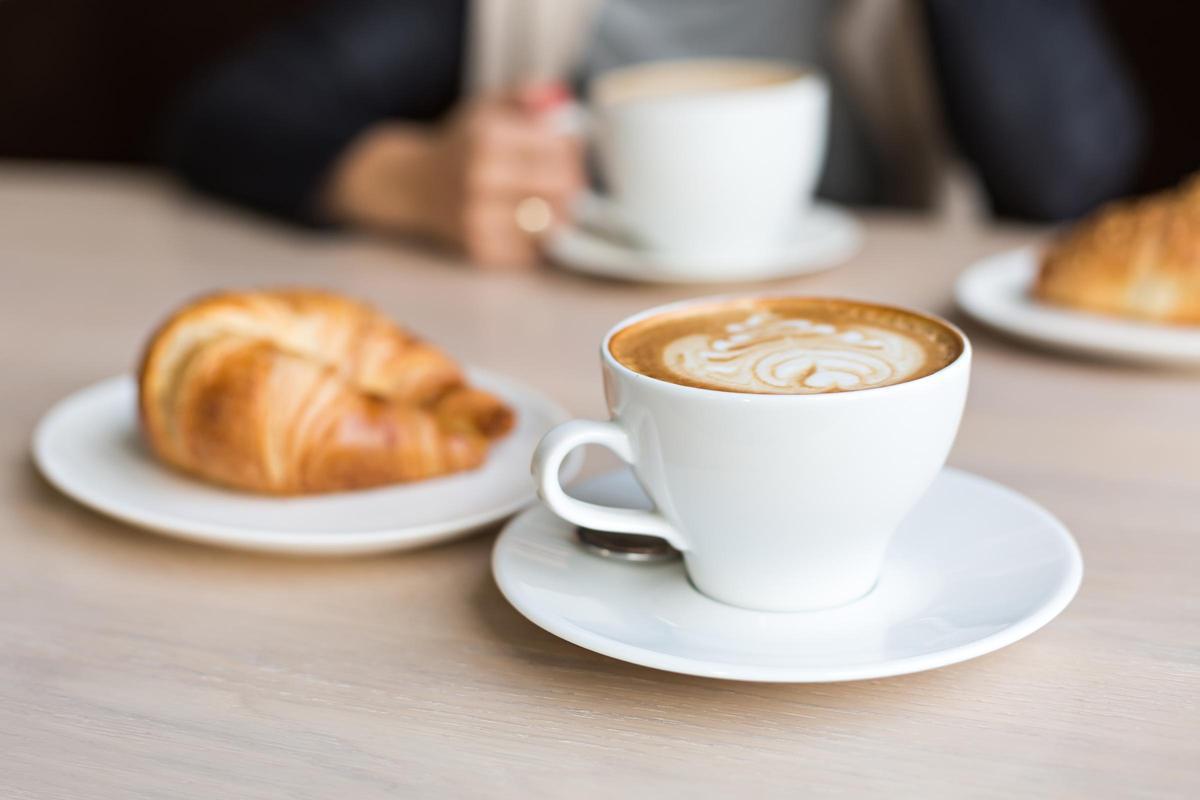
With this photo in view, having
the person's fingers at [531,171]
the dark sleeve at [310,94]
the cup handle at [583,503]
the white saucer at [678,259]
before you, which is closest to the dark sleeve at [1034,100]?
the white saucer at [678,259]

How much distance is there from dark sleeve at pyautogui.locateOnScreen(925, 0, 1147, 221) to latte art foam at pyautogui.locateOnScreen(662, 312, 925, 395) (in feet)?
3.03

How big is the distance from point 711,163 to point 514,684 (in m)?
0.60

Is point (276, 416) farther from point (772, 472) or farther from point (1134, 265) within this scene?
point (1134, 265)

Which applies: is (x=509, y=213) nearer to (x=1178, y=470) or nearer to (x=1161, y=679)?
(x=1178, y=470)

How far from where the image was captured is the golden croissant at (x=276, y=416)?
57cm

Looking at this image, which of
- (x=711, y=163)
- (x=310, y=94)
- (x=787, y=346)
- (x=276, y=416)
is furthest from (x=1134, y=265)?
(x=310, y=94)

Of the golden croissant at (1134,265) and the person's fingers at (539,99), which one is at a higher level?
the person's fingers at (539,99)

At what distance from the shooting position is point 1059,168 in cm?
142

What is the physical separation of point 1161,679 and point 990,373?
0.36 meters

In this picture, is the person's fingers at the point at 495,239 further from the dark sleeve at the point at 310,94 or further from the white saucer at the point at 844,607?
the white saucer at the point at 844,607

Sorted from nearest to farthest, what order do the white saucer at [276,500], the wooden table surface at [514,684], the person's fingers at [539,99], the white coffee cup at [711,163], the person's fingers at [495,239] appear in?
the wooden table surface at [514,684] < the white saucer at [276,500] < the white coffee cup at [711,163] < the person's fingers at [495,239] < the person's fingers at [539,99]

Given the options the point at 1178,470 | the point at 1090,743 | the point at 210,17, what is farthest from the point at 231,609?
the point at 210,17

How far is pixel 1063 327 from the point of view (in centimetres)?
79

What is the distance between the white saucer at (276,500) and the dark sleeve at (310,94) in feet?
2.11
